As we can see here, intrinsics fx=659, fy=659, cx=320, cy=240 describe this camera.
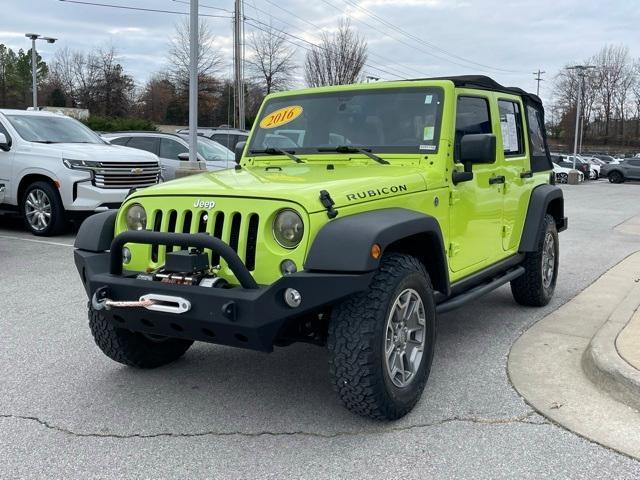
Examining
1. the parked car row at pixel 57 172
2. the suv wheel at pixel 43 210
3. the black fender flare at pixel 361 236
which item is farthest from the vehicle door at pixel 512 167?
the suv wheel at pixel 43 210

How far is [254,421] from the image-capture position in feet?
11.9

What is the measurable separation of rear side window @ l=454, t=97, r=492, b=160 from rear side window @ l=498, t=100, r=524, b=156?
32 centimetres

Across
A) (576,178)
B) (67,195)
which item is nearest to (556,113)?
(576,178)

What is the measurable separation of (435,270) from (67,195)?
7.22m

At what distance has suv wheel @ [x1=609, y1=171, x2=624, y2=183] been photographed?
36963 mm

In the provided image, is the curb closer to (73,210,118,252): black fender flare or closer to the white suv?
(73,210,118,252): black fender flare

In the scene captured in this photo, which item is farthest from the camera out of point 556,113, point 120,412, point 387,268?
point 556,113

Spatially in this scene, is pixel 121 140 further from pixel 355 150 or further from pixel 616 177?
pixel 616 177

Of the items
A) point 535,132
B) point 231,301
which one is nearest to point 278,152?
point 231,301

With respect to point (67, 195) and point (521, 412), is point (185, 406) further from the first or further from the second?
point (67, 195)

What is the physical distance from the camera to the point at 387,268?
3439 millimetres

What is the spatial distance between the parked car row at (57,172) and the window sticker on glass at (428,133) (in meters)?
6.42

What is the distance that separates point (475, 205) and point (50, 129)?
831 centimetres

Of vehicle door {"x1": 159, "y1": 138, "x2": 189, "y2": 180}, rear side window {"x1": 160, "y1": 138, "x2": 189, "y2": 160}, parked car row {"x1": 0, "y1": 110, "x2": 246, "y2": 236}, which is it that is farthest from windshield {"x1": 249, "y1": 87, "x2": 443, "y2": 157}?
rear side window {"x1": 160, "y1": 138, "x2": 189, "y2": 160}
